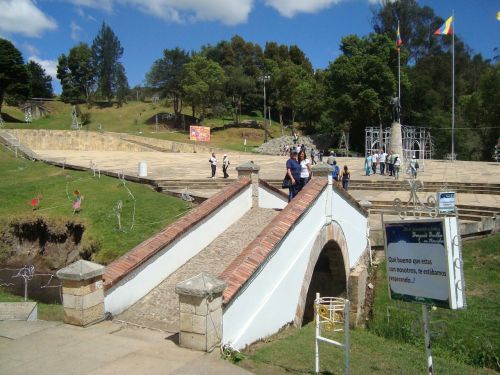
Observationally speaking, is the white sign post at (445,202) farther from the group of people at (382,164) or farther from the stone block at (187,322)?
the group of people at (382,164)

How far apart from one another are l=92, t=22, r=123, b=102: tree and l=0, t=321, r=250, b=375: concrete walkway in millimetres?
71176

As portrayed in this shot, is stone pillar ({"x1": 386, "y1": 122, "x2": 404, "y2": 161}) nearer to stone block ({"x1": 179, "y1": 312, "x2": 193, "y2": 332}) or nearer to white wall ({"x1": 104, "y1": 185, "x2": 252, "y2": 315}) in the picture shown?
white wall ({"x1": 104, "y1": 185, "x2": 252, "y2": 315})

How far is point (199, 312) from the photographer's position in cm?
584

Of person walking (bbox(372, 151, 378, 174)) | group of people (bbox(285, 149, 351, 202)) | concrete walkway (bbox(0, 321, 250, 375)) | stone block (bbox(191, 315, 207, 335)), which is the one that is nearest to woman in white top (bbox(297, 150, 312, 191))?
group of people (bbox(285, 149, 351, 202))

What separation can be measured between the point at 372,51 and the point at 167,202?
3669 centimetres

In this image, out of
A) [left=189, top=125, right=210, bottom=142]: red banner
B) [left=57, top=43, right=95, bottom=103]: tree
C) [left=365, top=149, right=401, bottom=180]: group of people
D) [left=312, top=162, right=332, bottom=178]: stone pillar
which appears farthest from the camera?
[left=57, top=43, right=95, bottom=103]: tree

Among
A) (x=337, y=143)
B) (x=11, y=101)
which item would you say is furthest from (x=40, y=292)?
(x=11, y=101)

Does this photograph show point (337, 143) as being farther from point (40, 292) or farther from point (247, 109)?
point (40, 292)

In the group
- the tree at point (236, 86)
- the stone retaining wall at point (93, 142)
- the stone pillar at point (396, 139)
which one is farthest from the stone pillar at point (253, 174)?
the tree at point (236, 86)

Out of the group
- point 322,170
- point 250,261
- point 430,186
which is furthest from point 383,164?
point 250,261

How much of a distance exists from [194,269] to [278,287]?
71.6 inches

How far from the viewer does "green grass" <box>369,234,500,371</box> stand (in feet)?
28.7

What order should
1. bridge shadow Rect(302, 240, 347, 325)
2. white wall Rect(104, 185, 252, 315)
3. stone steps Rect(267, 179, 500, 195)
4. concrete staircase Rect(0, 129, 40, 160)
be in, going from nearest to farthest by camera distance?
1. white wall Rect(104, 185, 252, 315)
2. bridge shadow Rect(302, 240, 347, 325)
3. stone steps Rect(267, 179, 500, 195)
4. concrete staircase Rect(0, 129, 40, 160)

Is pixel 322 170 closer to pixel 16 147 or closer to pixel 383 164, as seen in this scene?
pixel 383 164
